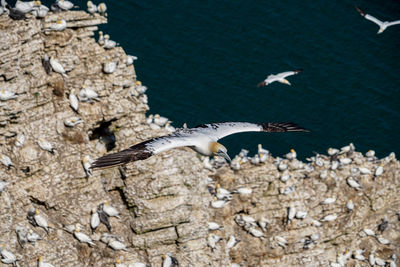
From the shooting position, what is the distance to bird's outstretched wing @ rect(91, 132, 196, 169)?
834 inches

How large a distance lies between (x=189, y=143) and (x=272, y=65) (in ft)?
87.1

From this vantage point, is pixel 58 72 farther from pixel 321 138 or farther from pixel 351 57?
pixel 351 57

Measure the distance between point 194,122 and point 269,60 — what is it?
8536 millimetres

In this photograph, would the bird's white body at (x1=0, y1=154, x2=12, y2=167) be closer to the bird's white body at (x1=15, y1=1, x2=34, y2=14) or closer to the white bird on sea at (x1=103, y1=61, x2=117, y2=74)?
the white bird on sea at (x1=103, y1=61, x2=117, y2=74)

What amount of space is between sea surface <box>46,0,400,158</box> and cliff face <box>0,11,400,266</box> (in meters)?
10.3

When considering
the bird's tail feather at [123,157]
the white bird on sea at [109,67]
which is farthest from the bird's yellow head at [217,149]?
the white bird on sea at [109,67]

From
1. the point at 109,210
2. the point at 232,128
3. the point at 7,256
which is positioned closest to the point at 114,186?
the point at 109,210

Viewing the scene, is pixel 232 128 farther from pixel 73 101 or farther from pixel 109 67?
pixel 73 101

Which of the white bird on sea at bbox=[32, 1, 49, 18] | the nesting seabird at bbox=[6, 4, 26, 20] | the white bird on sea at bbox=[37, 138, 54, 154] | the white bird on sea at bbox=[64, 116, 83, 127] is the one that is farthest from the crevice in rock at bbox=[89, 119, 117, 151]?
the nesting seabird at bbox=[6, 4, 26, 20]

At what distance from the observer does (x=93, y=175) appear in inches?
1195

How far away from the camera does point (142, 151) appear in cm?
2220

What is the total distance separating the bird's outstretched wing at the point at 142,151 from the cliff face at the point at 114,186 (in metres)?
6.90

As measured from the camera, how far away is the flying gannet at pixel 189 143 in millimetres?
21672

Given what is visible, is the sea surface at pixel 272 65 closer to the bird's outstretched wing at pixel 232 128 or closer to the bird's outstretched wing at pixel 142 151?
the bird's outstretched wing at pixel 232 128
